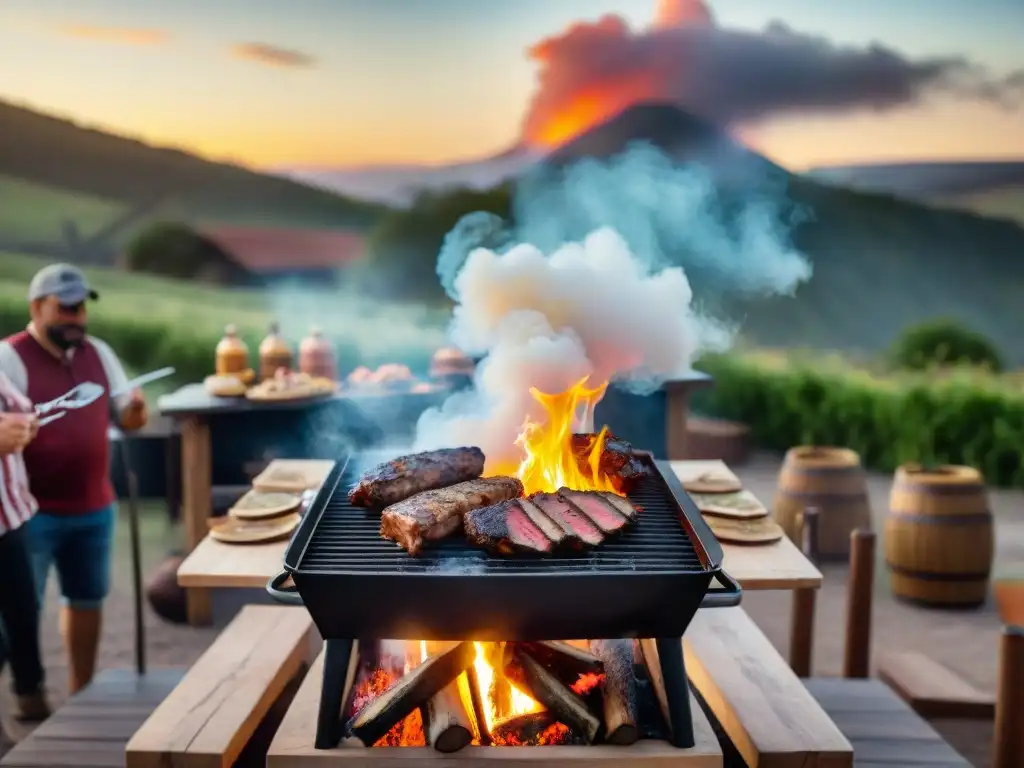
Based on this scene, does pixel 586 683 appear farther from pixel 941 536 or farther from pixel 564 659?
pixel 941 536

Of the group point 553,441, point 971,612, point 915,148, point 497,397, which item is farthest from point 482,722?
point 915,148

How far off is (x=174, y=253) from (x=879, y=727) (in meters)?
8.18

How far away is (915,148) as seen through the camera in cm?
1025

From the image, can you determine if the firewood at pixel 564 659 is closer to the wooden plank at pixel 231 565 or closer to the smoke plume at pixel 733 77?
the wooden plank at pixel 231 565

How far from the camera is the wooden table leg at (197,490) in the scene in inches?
210

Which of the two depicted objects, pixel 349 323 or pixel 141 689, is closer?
pixel 141 689

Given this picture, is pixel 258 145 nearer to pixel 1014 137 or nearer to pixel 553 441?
pixel 553 441

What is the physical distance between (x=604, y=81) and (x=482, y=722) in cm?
791

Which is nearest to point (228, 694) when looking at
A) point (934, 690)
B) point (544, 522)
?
point (544, 522)

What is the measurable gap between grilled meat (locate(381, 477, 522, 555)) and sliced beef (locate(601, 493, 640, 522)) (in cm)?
31

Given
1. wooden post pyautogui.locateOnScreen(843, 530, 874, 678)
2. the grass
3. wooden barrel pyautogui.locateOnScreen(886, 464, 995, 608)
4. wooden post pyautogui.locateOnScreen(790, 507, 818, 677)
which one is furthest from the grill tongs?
the grass

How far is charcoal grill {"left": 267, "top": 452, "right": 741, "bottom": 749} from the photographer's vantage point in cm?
227

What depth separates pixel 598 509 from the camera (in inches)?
105

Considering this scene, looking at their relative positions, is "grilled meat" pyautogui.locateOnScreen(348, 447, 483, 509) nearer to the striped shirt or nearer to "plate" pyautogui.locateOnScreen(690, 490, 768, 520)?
"plate" pyautogui.locateOnScreen(690, 490, 768, 520)
